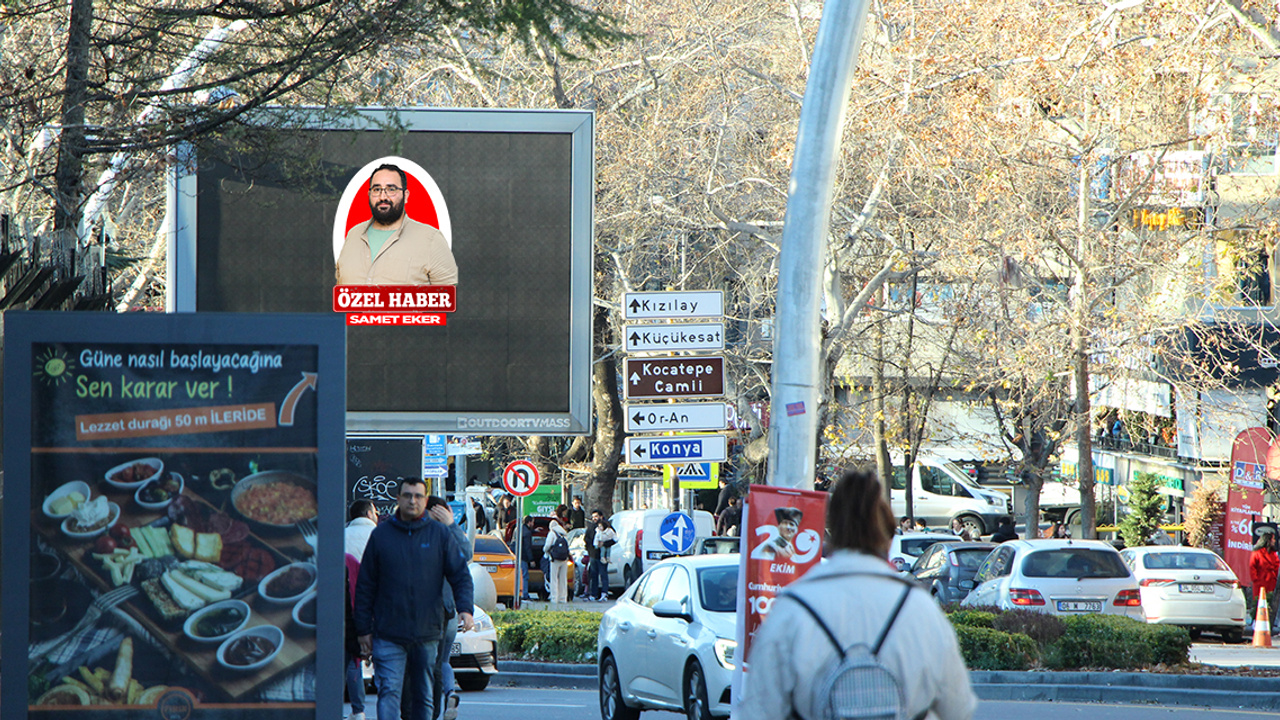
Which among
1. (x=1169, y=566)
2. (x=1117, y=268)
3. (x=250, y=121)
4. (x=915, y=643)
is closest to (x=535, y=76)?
(x=1117, y=268)

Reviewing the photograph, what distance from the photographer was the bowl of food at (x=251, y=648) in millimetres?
6793

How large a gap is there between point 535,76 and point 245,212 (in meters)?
14.0

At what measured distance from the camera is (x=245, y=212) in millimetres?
14141

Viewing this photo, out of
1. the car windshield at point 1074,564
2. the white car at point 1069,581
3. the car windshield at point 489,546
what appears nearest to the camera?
the white car at point 1069,581

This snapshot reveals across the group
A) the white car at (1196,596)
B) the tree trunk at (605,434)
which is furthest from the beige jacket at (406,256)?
the tree trunk at (605,434)

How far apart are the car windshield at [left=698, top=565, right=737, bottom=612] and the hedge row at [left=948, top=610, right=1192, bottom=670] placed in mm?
4698

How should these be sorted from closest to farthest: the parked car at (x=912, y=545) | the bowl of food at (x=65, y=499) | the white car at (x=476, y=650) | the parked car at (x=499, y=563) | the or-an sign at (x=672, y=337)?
the bowl of food at (x=65, y=499)
the or-an sign at (x=672, y=337)
the white car at (x=476, y=650)
the parked car at (x=912, y=545)
the parked car at (x=499, y=563)

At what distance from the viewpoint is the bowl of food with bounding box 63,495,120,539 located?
671 centimetres

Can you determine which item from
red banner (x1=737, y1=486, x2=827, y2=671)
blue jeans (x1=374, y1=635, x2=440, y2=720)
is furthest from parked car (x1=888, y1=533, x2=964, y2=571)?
blue jeans (x1=374, y1=635, x2=440, y2=720)

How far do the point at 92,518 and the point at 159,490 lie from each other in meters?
0.32

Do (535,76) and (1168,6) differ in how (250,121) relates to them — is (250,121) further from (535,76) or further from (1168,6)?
(535,76)

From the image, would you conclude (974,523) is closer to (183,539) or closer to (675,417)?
(675,417)

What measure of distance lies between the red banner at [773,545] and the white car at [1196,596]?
13669 millimetres

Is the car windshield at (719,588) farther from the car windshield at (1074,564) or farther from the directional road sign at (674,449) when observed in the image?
the car windshield at (1074,564)
